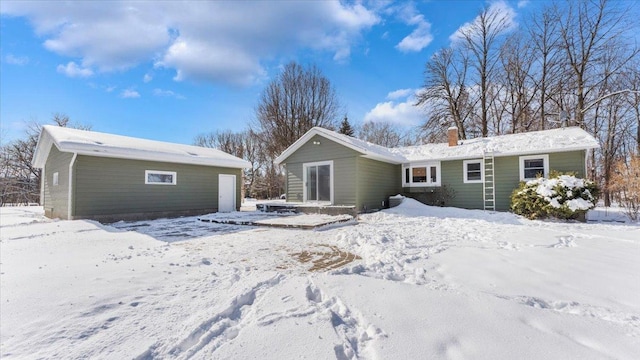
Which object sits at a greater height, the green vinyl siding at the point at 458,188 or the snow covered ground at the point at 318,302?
the green vinyl siding at the point at 458,188

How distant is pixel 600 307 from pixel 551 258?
2.06 metres

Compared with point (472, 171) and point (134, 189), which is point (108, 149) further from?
point (472, 171)

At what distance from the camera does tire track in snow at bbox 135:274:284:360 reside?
77.8 inches

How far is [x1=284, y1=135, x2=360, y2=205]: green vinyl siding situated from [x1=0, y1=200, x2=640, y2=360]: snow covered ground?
6.30 metres

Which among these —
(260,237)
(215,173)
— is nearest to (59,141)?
(215,173)

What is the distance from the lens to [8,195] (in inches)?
783

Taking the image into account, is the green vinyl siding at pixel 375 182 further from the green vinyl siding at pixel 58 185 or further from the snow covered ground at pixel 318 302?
the green vinyl siding at pixel 58 185

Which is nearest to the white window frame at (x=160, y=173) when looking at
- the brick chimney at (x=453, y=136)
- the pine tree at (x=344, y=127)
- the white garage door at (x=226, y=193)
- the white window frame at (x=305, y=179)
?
the white garage door at (x=226, y=193)

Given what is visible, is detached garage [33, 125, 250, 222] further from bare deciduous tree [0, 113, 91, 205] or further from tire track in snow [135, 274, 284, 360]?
bare deciduous tree [0, 113, 91, 205]

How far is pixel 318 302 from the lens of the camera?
2.85 meters

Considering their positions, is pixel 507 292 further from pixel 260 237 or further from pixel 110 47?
pixel 110 47

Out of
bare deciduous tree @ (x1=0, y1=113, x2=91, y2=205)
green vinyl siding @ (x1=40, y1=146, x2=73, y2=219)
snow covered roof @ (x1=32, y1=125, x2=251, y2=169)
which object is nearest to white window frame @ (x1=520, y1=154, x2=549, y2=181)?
snow covered roof @ (x1=32, y1=125, x2=251, y2=169)

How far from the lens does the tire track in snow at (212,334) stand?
198 cm

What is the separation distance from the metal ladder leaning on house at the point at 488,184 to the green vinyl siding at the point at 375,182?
364 cm
